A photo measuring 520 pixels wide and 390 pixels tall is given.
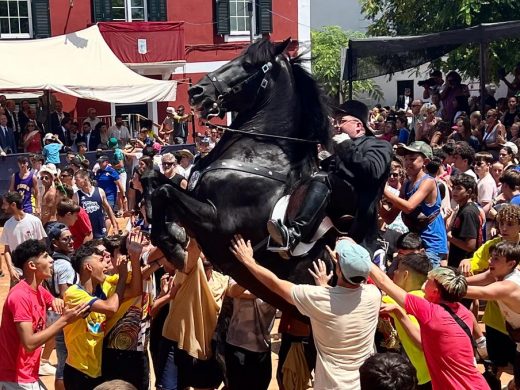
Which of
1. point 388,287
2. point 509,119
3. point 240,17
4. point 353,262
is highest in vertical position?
point 240,17

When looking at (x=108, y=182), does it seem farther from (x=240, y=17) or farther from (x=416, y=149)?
(x=240, y=17)

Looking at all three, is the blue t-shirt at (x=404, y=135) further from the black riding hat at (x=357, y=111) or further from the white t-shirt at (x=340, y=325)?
the white t-shirt at (x=340, y=325)

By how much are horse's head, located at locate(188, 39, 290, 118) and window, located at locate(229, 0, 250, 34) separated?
23.8 m

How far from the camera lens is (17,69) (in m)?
20.9

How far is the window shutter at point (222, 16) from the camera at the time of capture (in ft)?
98.5

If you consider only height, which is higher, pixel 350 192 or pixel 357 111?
pixel 357 111

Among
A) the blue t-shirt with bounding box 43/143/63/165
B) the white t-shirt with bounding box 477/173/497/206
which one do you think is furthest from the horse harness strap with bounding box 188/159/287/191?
the blue t-shirt with bounding box 43/143/63/165

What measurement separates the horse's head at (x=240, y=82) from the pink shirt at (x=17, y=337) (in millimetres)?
1948

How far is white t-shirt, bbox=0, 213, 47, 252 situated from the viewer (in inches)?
410

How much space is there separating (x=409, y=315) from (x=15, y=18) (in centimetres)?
2359

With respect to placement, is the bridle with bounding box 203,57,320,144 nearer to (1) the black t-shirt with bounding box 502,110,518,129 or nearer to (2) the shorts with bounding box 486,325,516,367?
(2) the shorts with bounding box 486,325,516,367

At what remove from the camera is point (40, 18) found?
27281mm

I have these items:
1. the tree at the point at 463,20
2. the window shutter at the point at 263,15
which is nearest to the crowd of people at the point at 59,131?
the window shutter at the point at 263,15

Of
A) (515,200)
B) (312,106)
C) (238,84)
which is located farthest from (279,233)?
(515,200)
